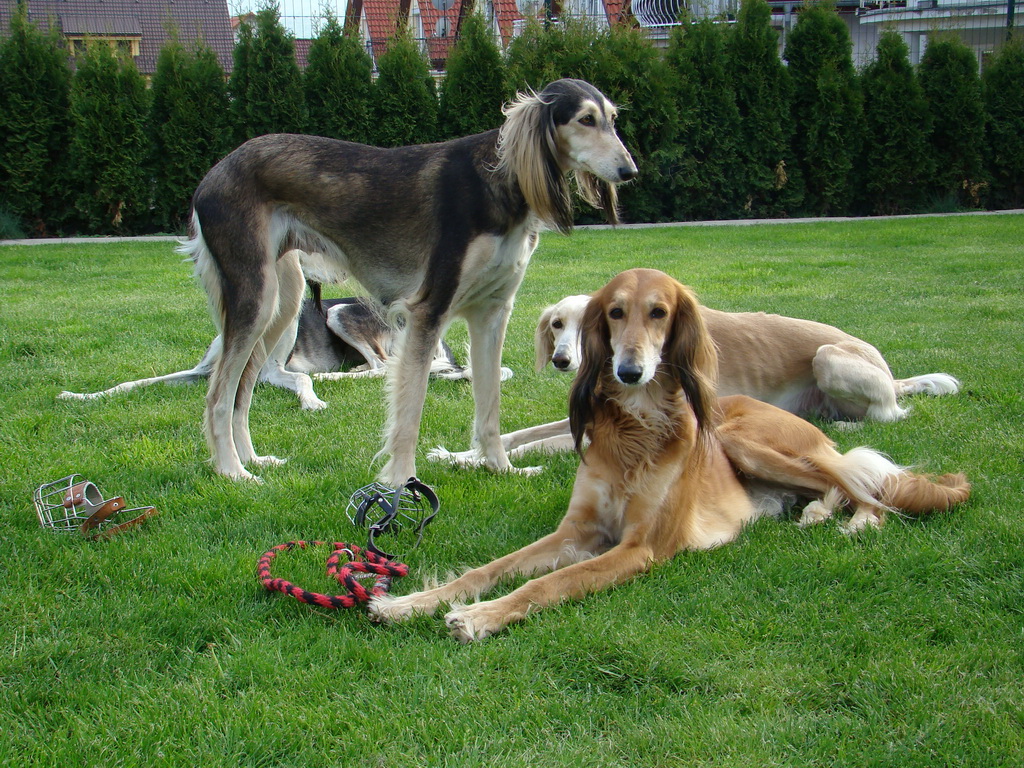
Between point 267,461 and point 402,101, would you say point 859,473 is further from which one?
point 402,101

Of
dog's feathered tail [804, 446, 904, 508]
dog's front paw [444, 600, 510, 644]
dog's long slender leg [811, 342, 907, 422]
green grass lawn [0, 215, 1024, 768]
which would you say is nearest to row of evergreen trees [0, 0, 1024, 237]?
green grass lawn [0, 215, 1024, 768]

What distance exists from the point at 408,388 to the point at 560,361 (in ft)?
3.00

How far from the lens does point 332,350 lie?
6512 mm

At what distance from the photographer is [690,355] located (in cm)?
308

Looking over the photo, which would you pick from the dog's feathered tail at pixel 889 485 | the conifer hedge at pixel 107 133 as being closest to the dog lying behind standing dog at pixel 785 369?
the dog's feathered tail at pixel 889 485

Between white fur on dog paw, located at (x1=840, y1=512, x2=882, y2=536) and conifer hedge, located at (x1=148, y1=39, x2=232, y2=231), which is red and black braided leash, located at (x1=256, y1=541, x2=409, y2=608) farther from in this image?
conifer hedge, located at (x1=148, y1=39, x2=232, y2=231)

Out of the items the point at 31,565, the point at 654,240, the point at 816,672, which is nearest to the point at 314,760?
the point at 816,672

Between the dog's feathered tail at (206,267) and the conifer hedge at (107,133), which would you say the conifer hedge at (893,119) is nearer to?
the conifer hedge at (107,133)

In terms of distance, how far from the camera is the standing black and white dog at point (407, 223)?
371cm

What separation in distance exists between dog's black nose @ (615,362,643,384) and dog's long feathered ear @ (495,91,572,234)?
3.51 ft

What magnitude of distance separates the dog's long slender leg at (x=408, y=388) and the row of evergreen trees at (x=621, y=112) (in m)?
Result: 9.15

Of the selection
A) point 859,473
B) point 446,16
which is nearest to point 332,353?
point 859,473

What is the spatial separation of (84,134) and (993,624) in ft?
40.0

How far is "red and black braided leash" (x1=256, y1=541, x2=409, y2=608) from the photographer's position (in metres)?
2.53
